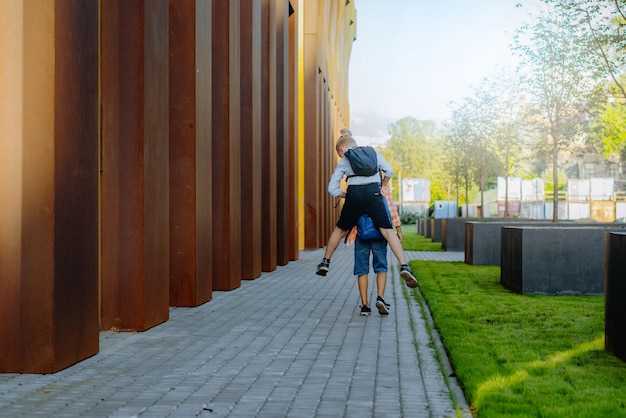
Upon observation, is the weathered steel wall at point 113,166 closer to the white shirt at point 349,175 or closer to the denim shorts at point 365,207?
the white shirt at point 349,175

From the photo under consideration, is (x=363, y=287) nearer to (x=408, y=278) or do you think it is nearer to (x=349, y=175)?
(x=408, y=278)

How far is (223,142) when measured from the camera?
11867 millimetres

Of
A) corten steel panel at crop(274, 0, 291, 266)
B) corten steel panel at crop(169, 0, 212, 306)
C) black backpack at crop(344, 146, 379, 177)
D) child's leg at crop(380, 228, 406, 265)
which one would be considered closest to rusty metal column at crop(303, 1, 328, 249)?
corten steel panel at crop(274, 0, 291, 266)

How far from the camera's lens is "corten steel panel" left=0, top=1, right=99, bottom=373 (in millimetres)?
5680

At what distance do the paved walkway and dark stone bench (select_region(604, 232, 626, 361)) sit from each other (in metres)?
1.24

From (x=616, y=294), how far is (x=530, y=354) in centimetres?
75

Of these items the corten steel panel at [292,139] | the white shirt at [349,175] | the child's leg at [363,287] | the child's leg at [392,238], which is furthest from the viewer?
the corten steel panel at [292,139]

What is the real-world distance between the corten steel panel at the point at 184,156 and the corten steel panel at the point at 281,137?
7.77 m

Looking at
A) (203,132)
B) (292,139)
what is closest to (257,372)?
(203,132)

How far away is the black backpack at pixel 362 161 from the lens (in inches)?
357

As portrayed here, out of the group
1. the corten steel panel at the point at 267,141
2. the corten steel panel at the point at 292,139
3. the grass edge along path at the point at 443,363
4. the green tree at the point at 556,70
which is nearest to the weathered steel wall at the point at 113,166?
the corten steel panel at the point at 267,141

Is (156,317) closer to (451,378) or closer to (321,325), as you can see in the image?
(321,325)

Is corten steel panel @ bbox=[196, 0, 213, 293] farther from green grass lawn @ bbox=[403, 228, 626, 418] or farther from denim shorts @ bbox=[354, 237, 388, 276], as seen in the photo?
green grass lawn @ bbox=[403, 228, 626, 418]

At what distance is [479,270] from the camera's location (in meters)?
15.8
